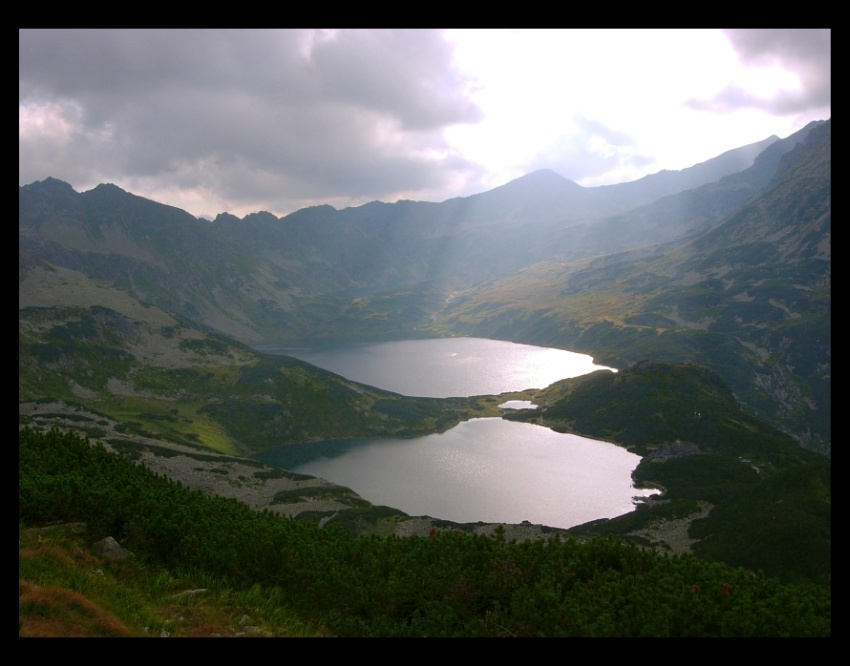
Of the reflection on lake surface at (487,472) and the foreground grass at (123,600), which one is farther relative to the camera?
the reflection on lake surface at (487,472)

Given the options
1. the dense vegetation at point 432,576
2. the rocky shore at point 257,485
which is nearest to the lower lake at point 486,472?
the rocky shore at point 257,485

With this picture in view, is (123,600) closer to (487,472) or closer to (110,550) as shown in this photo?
(110,550)

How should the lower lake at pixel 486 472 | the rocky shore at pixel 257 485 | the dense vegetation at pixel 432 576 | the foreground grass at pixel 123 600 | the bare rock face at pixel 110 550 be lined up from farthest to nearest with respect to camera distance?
1. the lower lake at pixel 486 472
2. the rocky shore at pixel 257 485
3. the bare rock face at pixel 110 550
4. the dense vegetation at pixel 432 576
5. the foreground grass at pixel 123 600

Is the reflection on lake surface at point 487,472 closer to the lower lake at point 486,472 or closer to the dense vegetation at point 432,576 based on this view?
the lower lake at point 486,472

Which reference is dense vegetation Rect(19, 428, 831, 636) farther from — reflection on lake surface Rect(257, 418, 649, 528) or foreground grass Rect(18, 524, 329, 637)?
reflection on lake surface Rect(257, 418, 649, 528)

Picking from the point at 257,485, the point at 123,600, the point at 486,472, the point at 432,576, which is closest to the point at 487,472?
the point at 486,472

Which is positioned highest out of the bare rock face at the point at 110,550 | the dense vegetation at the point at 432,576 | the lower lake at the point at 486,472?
the bare rock face at the point at 110,550
